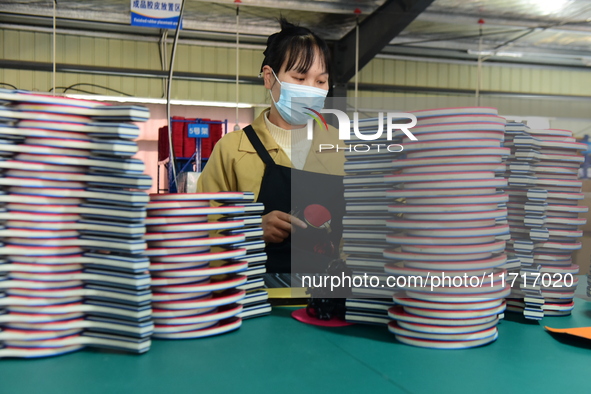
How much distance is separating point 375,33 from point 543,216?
6.59m

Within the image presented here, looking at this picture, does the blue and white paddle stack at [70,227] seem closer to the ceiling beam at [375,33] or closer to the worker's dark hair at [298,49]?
the worker's dark hair at [298,49]

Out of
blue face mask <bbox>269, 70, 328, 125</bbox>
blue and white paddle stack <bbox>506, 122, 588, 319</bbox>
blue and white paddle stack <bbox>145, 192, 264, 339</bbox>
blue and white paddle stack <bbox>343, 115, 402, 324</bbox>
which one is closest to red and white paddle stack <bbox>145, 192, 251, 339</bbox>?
blue and white paddle stack <bbox>145, 192, 264, 339</bbox>

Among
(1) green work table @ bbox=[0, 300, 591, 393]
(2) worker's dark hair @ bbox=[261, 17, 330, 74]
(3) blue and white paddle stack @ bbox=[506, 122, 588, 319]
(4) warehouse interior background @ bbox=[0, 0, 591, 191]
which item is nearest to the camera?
(1) green work table @ bbox=[0, 300, 591, 393]

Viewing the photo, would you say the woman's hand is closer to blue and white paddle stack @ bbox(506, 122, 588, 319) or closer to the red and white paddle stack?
the red and white paddle stack

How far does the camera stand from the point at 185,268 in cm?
95

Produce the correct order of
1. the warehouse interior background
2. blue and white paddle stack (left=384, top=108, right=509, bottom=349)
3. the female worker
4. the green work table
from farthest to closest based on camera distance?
the warehouse interior background, the female worker, blue and white paddle stack (left=384, top=108, right=509, bottom=349), the green work table

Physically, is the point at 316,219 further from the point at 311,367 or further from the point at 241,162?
the point at 241,162

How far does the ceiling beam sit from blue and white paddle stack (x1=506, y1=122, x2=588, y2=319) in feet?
18.1

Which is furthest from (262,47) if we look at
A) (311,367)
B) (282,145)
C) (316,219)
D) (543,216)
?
(311,367)

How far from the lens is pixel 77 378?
78cm

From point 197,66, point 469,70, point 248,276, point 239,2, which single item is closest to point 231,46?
point 197,66

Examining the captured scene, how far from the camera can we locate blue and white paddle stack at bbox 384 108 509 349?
89cm

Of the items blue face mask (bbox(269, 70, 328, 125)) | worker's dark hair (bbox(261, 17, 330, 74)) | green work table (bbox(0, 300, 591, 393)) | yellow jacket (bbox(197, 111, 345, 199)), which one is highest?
worker's dark hair (bbox(261, 17, 330, 74))

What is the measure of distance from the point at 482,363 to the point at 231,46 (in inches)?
360
